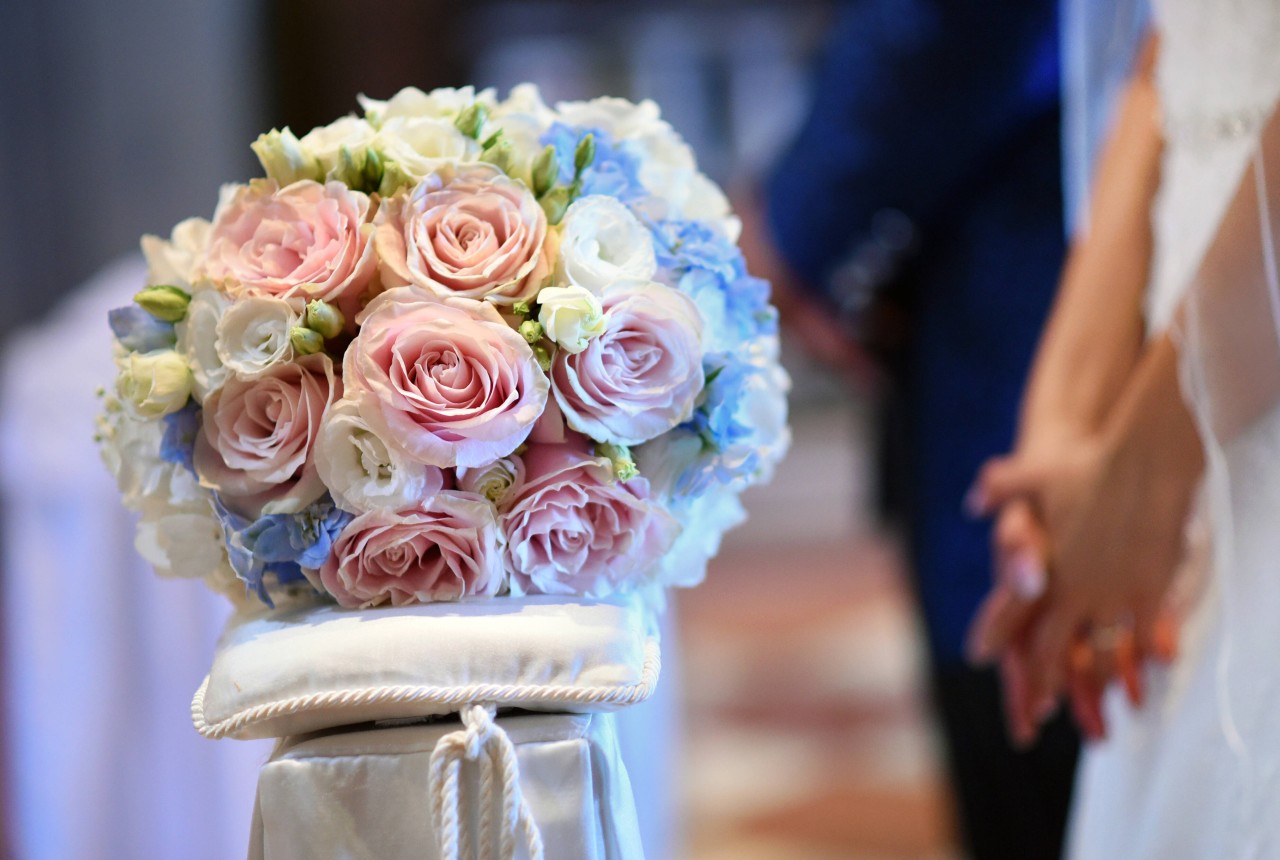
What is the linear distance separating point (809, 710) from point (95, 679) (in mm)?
2461

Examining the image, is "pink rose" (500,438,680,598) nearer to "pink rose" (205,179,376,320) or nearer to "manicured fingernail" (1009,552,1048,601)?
"pink rose" (205,179,376,320)

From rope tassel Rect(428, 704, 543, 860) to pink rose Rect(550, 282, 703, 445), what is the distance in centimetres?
18

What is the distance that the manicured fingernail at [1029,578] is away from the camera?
1.13 m

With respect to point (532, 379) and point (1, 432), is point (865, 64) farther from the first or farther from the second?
point (1, 432)

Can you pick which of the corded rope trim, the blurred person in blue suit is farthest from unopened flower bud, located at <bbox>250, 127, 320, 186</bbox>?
the blurred person in blue suit

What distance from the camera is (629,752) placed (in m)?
1.55

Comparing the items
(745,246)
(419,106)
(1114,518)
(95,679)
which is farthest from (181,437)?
(745,246)

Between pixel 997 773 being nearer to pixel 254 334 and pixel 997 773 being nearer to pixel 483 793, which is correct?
pixel 483 793

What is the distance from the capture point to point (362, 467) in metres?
0.67

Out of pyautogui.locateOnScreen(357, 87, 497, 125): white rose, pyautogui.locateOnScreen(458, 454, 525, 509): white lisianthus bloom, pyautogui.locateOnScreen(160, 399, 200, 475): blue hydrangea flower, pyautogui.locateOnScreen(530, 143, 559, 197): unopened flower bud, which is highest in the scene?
pyautogui.locateOnScreen(357, 87, 497, 125): white rose

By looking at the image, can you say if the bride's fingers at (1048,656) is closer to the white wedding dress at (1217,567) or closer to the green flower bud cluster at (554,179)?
the white wedding dress at (1217,567)

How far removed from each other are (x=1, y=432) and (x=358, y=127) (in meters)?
1.37

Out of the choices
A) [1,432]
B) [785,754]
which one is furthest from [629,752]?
[785,754]

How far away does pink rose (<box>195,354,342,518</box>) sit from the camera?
675 millimetres
